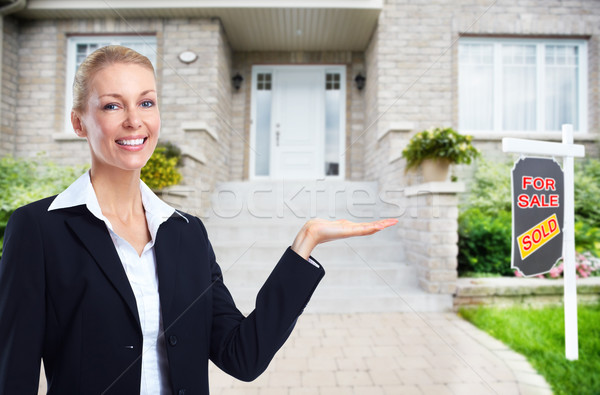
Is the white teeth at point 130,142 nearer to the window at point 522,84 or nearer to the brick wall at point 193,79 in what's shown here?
the brick wall at point 193,79

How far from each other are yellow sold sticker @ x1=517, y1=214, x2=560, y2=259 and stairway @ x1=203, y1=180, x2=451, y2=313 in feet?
3.54

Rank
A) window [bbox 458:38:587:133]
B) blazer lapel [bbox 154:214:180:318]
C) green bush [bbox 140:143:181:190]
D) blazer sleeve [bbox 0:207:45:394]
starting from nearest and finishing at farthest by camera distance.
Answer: blazer sleeve [bbox 0:207:45:394]
blazer lapel [bbox 154:214:180:318]
green bush [bbox 140:143:181:190]
window [bbox 458:38:587:133]

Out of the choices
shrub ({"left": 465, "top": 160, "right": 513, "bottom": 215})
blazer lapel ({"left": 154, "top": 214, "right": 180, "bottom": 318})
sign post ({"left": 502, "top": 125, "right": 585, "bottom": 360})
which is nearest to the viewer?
blazer lapel ({"left": 154, "top": 214, "right": 180, "bottom": 318})

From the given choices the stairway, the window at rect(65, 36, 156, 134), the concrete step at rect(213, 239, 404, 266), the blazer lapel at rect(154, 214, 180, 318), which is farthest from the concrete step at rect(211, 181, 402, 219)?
the blazer lapel at rect(154, 214, 180, 318)

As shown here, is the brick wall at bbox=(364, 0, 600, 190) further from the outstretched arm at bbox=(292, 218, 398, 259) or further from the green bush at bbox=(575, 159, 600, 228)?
the outstretched arm at bbox=(292, 218, 398, 259)

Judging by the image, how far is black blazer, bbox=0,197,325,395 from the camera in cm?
58

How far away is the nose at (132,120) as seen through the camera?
1.97 ft

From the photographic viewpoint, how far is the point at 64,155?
18.1 feet

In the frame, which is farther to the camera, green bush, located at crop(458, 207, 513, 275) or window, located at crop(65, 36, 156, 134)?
window, located at crop(65, 36, 156, 134)

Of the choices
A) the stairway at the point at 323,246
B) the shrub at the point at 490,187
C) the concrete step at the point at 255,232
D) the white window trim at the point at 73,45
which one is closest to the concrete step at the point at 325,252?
the stairway at the point at 323,246

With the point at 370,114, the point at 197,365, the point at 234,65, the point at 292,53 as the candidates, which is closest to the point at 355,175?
the point at 370,114

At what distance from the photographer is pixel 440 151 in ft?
10.9

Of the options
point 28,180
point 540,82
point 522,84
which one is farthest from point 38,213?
point 540,82

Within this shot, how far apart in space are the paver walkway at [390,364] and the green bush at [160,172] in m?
1.97
